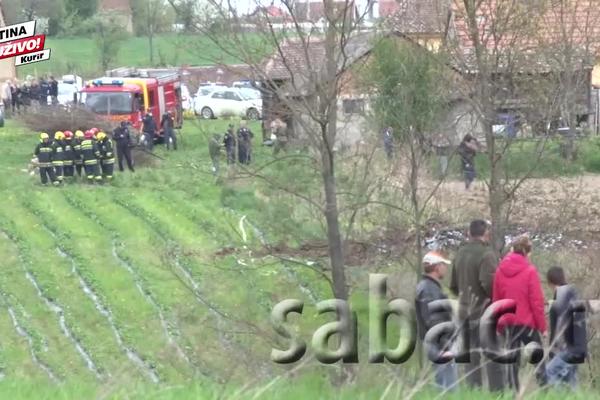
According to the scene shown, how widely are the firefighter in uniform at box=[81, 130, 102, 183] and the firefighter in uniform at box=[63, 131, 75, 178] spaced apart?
0.26 m


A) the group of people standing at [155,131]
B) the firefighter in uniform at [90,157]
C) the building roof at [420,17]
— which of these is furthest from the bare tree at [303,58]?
the group of people standing at [155,131]

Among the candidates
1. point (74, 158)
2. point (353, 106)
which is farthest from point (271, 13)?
point (74, 158)

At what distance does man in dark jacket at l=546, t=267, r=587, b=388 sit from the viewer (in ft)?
29.2

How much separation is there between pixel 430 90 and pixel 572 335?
4.88 meters

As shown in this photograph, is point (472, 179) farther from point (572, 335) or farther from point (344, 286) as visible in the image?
point (572, 335)

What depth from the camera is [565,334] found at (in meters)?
9.02

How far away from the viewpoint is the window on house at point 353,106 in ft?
41.6

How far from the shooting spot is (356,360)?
983cm

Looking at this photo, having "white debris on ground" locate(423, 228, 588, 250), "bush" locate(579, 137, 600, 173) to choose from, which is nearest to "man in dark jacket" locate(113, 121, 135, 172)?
"bush" locate(579, 137, 600, 173)

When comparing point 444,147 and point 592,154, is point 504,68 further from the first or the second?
point 592,154

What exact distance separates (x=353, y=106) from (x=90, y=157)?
16592 millimetres

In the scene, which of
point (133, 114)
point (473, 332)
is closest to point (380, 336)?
point (473, 332)

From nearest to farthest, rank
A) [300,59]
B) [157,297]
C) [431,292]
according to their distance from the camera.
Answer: [431,292]
[300,59]
[157,297]

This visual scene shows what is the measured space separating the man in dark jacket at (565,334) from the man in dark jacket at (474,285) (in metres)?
0.49
